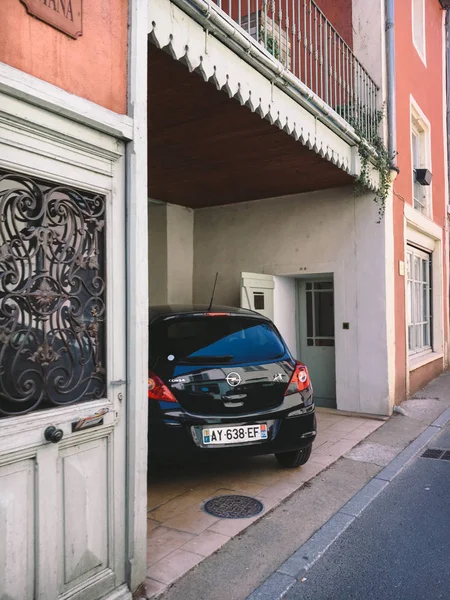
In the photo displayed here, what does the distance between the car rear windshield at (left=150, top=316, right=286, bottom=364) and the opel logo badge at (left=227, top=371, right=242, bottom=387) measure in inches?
5.5

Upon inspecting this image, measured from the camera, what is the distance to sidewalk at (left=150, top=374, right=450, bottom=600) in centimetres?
327

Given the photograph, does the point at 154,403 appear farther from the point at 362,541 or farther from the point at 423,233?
the point at 423,233

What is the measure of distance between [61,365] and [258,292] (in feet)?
18.4

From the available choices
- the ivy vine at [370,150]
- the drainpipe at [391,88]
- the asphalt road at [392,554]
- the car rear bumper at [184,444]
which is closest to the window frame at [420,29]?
the drainpipe at [391,88]

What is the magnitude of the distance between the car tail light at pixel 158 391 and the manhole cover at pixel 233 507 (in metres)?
0.97

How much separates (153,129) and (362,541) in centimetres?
453

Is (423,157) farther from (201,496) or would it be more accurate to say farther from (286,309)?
(201,496)

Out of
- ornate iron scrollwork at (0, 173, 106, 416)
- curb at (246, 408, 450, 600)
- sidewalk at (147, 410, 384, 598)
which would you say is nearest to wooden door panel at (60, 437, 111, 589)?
ornate iron scrollwork at (0, 173, 106, 416)

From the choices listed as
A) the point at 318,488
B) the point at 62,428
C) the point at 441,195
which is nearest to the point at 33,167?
→ the point at 62,428

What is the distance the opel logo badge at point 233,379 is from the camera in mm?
4660

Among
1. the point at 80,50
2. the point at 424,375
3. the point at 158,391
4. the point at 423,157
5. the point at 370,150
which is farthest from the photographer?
the point at 423,157

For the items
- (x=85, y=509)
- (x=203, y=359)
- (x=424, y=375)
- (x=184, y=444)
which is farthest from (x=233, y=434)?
(x=424, y=375)

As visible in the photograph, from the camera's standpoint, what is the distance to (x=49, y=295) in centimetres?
276

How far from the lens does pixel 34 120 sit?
102 inches
